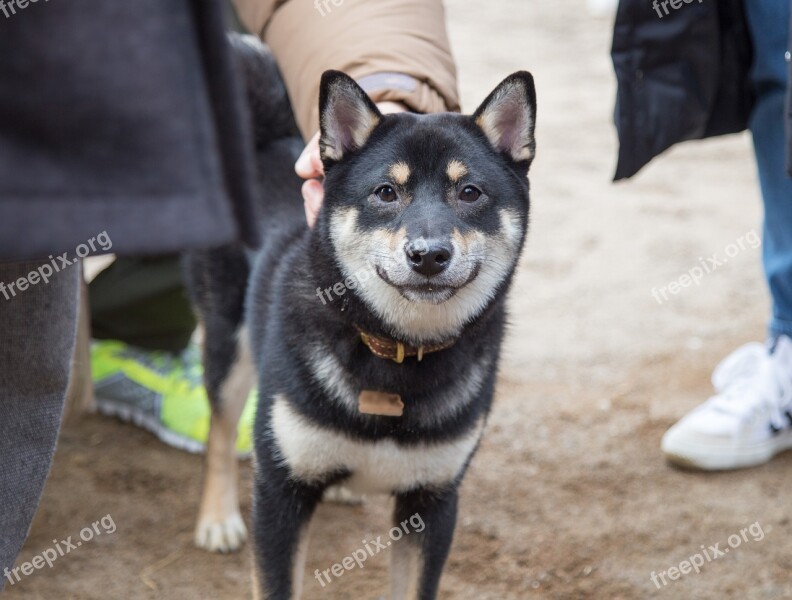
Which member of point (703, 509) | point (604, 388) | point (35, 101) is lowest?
point (604, 388)

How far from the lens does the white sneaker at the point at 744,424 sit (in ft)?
10.2

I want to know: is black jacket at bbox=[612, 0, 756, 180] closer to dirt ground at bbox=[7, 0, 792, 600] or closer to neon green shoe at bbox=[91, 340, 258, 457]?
Answer: dirt ground at bbox=[7, 0, 792, 600]

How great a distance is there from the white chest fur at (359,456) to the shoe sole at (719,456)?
1201 mm

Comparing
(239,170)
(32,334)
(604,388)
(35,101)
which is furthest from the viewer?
(604,388)

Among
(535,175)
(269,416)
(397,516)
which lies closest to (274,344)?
(269,416)

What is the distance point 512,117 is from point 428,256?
0.48 metres

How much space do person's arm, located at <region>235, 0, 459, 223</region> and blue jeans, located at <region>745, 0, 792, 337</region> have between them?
1063 mm

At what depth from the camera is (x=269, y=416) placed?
2248mm

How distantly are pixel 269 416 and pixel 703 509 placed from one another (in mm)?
1455

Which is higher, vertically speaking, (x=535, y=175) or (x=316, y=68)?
(x=316, y=68)

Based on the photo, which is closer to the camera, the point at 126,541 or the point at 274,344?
the point at 274,344

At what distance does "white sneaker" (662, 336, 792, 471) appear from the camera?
312 cm

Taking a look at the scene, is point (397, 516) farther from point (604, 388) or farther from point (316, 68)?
point (604, 388)

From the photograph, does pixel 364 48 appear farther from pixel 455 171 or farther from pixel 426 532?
pixel 426 532
